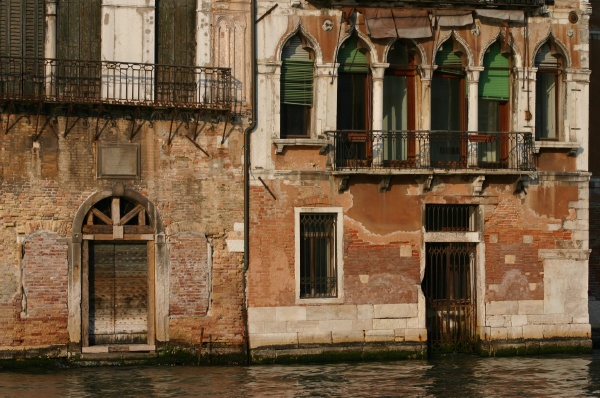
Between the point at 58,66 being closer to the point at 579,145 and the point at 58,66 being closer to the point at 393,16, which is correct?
the point at 393,16

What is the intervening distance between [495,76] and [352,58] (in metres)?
2.80

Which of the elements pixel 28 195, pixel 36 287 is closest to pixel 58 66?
pixel 28 195

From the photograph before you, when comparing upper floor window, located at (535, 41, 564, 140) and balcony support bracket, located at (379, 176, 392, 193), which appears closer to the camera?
balcony support bracket, located at (379, 176, 392, 193)

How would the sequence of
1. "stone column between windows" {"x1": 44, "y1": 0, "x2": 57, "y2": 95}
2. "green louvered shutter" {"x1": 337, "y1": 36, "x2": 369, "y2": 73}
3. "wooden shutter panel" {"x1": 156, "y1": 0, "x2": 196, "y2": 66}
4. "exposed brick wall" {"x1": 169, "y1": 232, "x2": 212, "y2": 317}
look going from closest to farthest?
"stone column between windows" {"x1": 44, "y1": 0, "x2": 57, "y2": 95} → "exposed brick wall" {"x1": 169, "y1": 232, "x2": 212, "y2": 317} → "wooden shutter panel" {"x1": 156, "y1": 0, "x2": 196, "y2": 66} → "green louvered shutter" {"x1": 337, "y1": 36, "x2": 369, "y2": 73}

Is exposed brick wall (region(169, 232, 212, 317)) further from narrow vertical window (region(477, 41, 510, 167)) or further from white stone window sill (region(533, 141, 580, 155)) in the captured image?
white stone window sill (region(533, 141, 580, 155))

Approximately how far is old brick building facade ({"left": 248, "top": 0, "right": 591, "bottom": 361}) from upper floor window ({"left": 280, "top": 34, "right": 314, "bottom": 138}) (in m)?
0.03

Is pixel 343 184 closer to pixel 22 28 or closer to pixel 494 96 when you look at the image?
pixel 494 96

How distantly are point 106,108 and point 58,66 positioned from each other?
42.1 inches

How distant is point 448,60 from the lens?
2297 cm

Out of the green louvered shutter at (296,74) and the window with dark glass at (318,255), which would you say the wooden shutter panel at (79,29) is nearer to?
the green louvered shutter at (296,74)

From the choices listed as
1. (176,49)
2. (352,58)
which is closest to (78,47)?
(176,49)

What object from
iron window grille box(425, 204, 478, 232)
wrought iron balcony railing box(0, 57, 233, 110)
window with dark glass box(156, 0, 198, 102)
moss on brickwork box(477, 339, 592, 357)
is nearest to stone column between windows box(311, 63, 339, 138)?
wrought iron balcony railing box(0, 57, 233, 110)

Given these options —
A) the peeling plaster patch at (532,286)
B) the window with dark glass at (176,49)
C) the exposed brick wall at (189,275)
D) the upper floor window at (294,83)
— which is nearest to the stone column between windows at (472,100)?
the peeling plaster patch at (532,286)

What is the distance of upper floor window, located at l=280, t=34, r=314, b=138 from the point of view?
875 inches
